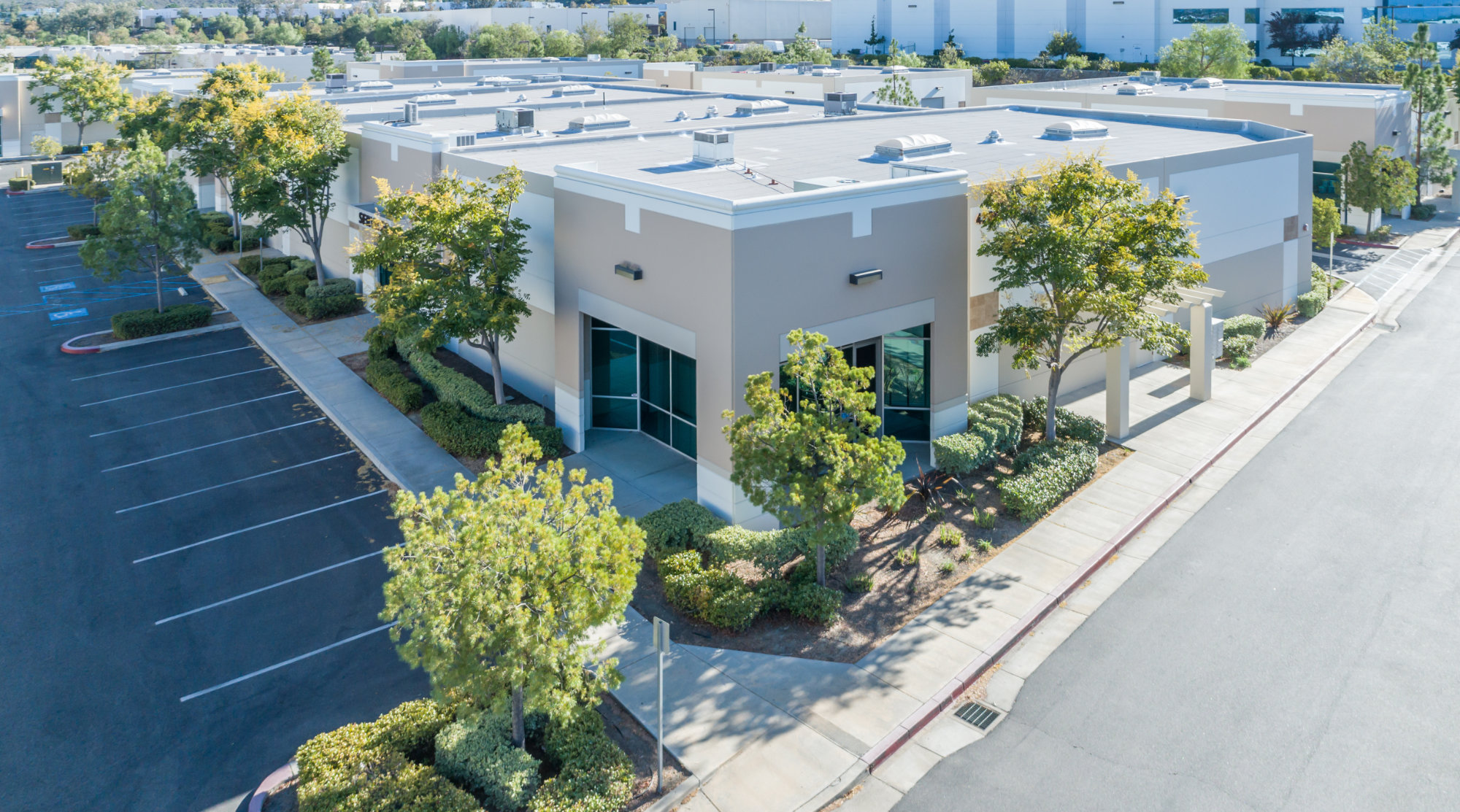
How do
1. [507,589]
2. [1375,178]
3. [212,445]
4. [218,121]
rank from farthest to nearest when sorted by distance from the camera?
[1375,178] → [218,121] → [212,445] → [507,589]

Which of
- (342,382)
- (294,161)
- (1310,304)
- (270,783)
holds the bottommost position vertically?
(270,783)

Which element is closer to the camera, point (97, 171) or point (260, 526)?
point (260, 526)

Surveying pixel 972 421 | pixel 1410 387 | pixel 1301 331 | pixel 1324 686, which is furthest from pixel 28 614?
pixel 1301 331

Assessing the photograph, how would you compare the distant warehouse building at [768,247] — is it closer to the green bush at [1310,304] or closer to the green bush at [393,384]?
the green bush at [1310,304]

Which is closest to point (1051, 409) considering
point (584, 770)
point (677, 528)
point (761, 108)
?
point (677, 528)

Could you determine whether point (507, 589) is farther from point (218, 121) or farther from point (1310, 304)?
point (218, 121)

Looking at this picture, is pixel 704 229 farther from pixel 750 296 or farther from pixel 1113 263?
pixel 1113 263

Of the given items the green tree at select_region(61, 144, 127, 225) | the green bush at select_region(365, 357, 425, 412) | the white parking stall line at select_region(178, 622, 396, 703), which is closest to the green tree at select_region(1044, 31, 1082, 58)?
the green tree at select_region(61, 144, 127, 225)
